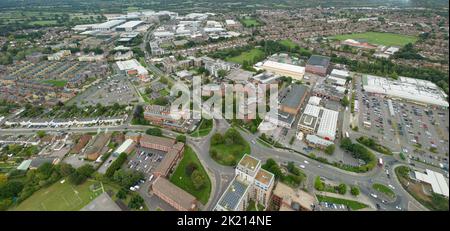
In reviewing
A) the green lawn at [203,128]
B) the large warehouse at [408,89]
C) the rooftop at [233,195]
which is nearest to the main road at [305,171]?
the green lawn at [203,128]

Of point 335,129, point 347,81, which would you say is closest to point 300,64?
point 347,81

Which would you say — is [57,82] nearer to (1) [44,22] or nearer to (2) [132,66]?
(2) [132,66]

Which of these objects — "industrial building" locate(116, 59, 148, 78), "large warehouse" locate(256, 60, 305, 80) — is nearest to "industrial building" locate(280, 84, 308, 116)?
"large warehouse" locate(256, 60, 305, 80)

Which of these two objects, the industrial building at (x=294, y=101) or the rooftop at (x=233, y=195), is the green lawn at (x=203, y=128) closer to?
the industrial building at (x=294, y=101)

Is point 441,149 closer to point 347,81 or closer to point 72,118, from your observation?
point 347,81

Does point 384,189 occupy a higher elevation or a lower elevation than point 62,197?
lower

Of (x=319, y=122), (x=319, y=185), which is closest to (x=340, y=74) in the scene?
(x=319, y=122)

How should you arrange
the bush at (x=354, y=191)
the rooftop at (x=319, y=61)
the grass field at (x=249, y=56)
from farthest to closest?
the grass field at (x=249, y=56)
the rooftop at (x=319, y=61)
the bush at (x=354, y=191)
